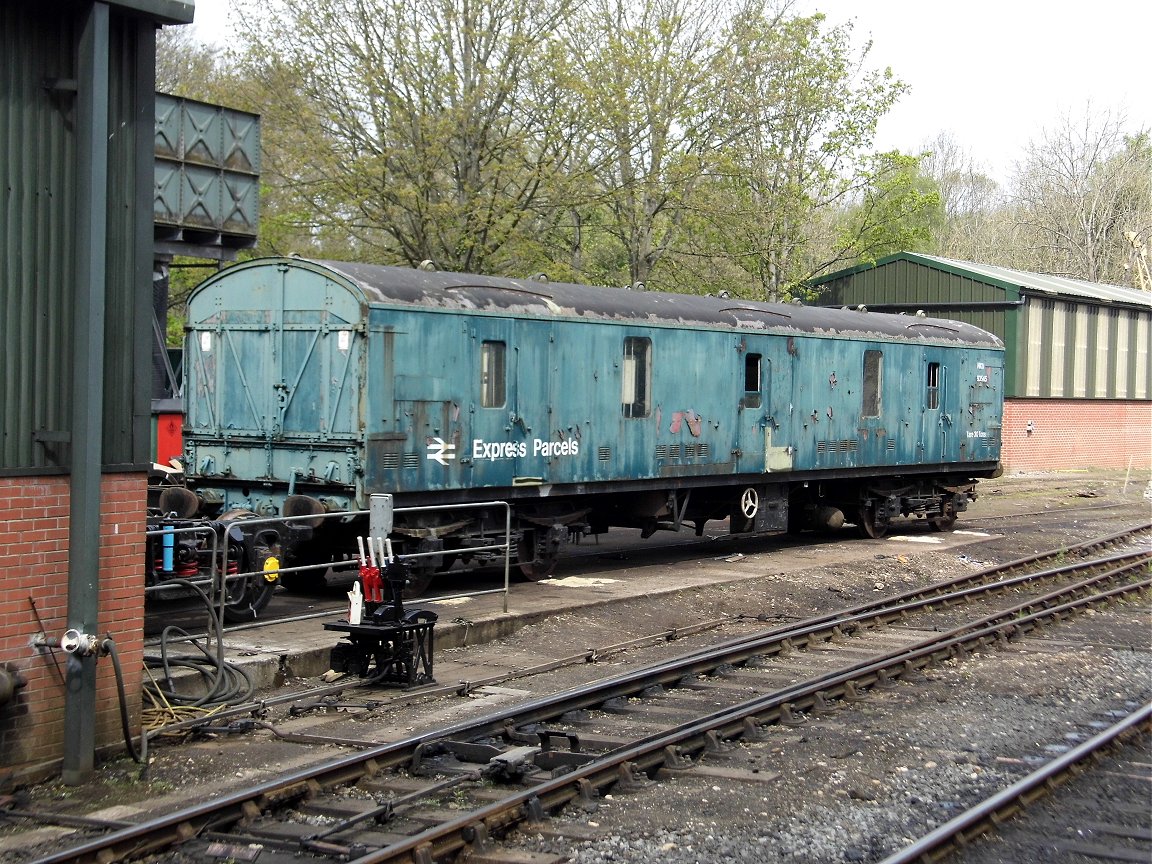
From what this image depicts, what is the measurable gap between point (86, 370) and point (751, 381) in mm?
12130

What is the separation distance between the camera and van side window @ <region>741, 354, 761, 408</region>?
1814cm

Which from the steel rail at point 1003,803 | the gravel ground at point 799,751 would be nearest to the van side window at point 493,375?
the gravel ground at point 799,751

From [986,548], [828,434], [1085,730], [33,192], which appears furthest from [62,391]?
[986,548]

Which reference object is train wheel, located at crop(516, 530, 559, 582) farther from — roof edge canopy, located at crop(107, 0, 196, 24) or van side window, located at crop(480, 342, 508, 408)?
roof edge canopy, located at crop(107, 0, 196, 24)

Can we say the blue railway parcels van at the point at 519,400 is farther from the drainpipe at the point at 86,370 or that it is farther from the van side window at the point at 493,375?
the drainpipe at the point at 86,370

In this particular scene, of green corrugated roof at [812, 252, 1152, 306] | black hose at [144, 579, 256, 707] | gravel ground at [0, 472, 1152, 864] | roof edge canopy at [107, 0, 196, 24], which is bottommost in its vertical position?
gravel ground at [0, 472, 1152, 864]

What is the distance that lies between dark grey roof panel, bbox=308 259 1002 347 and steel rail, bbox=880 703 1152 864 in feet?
26.8

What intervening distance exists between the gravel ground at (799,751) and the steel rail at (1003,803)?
0.23 metres

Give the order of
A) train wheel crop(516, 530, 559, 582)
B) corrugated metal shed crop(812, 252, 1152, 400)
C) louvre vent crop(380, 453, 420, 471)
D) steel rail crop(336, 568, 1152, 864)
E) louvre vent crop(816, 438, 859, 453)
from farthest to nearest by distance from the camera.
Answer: corrugated metal shed crop(812, 252, 1152, 400) → louvre vent crop(816, 438, 859, 453) → train wheel crop(516, 530, 559, 582) → louvre vent crop(380, 453, 420, 471) → steel rail crop(336, 568, 1152, 864)

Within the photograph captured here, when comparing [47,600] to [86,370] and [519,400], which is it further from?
[519,400]

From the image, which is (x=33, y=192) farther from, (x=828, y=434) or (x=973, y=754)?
(x=828, y=434)

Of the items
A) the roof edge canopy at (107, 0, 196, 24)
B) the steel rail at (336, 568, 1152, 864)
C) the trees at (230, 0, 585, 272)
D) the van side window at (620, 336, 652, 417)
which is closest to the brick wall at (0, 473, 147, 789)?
the steel rail at (336, 568, 1152, 864)

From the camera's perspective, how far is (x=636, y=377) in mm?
16547

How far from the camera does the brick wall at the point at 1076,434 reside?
36656 mm
